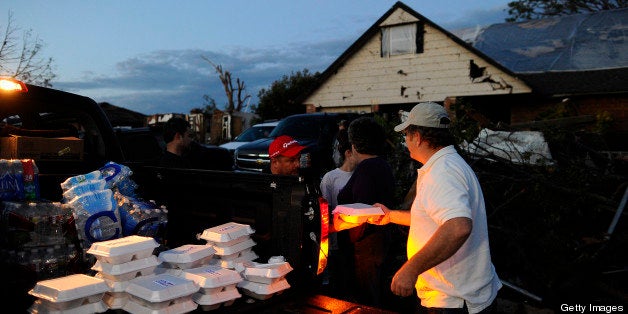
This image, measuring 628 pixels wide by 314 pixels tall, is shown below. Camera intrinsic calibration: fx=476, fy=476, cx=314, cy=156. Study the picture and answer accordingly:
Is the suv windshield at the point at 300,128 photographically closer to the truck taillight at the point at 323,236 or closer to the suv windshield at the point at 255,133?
the suv windshield at the point at 255,133

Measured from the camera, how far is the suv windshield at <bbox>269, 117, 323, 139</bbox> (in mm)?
12117

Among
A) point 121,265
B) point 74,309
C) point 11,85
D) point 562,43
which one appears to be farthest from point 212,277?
point 562,43

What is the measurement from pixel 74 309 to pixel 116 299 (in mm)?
216

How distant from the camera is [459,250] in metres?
2.70

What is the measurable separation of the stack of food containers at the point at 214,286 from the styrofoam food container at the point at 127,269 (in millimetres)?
193

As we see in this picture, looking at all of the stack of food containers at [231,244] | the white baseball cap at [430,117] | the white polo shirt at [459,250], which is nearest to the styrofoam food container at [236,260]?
the stack of food containers at [231,244]

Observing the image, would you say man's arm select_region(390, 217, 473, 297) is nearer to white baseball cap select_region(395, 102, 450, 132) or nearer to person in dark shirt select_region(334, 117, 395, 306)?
white baseball cap select_region(395, 102, 450, 132)

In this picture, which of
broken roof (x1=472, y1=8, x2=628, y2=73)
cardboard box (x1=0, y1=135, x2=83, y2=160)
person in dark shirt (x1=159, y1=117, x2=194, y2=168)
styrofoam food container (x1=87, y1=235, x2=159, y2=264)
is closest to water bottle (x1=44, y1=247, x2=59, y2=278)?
styrofoam food container (x1=87, y1=235, x2=159, y2=264)

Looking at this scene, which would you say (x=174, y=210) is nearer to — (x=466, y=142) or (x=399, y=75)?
(x=466, y=142)

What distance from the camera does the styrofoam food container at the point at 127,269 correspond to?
2340mm

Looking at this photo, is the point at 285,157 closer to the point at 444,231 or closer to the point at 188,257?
the point at 188,257

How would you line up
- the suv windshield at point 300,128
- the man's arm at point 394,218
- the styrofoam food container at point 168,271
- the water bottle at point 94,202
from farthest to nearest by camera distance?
the suv windshield at point 300,128
the man's arm at point 394,218
the water bottle at point 94,202
the styrofoam food container at point 168,271

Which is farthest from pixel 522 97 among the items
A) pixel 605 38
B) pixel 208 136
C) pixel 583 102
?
pixel 208 136

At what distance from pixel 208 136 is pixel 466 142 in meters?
23.3
